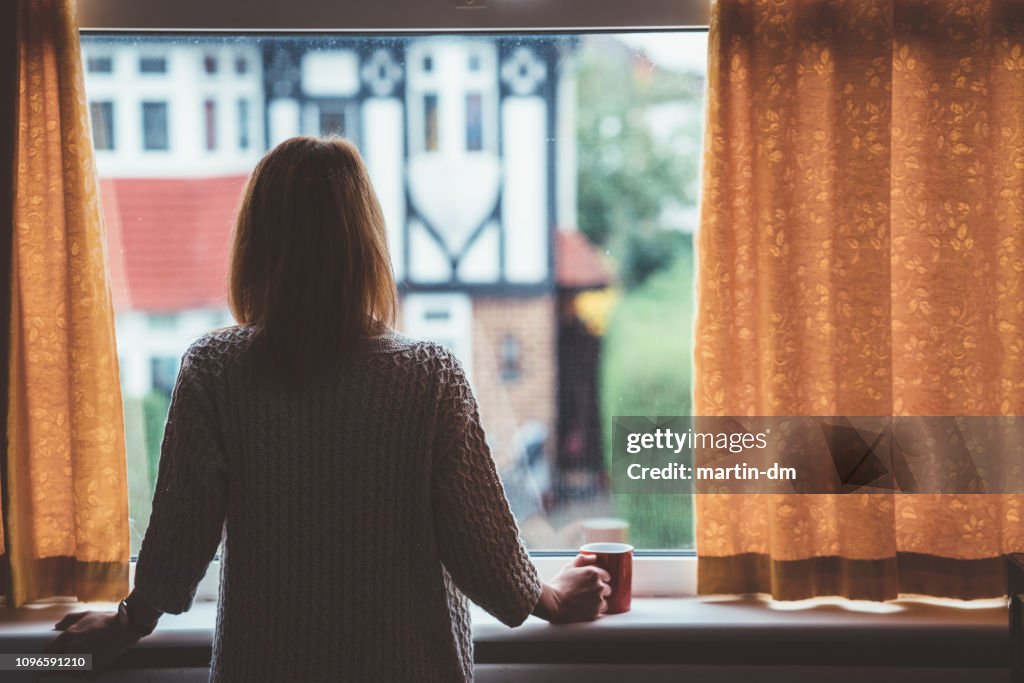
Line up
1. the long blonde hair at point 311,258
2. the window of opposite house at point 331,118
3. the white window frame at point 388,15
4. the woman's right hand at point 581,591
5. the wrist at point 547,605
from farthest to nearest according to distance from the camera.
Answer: the window of opposite house at point 331,118, the white window frame at point 388,15, the woman's right hand at point 581,591, the wrist at point 547,605, the long blonde hair at point 311,258

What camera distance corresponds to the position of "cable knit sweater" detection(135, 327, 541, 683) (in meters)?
0.92

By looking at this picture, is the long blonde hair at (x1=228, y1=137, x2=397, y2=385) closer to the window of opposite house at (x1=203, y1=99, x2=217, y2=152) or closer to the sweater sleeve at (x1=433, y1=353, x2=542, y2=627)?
the sweater sleeve at (x1=433, y1=353, x2=542, y2=627)

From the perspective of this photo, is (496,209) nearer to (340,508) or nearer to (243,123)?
(243,123)

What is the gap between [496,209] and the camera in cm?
161

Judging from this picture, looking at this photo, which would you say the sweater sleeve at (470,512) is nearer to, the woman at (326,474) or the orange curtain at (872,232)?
the woman at (326,474)

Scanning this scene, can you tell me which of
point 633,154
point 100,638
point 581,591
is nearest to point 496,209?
point 633,154

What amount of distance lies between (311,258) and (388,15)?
773 mm

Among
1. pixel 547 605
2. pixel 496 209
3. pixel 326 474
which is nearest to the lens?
pixel 326 474

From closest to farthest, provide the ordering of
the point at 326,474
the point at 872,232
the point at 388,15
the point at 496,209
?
the point at 326,474, the point at 872,232, the point at 388,15, the point at 496,209

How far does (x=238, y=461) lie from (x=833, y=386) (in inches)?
39.7

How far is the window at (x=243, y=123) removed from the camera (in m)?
1.60

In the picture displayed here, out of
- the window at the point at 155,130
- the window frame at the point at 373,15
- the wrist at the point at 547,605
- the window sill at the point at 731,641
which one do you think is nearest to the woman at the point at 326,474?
the wrist at the point at 547,605

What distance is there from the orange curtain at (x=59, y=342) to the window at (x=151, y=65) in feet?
0.59

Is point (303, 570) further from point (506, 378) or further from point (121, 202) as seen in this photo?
point (121, 202)
